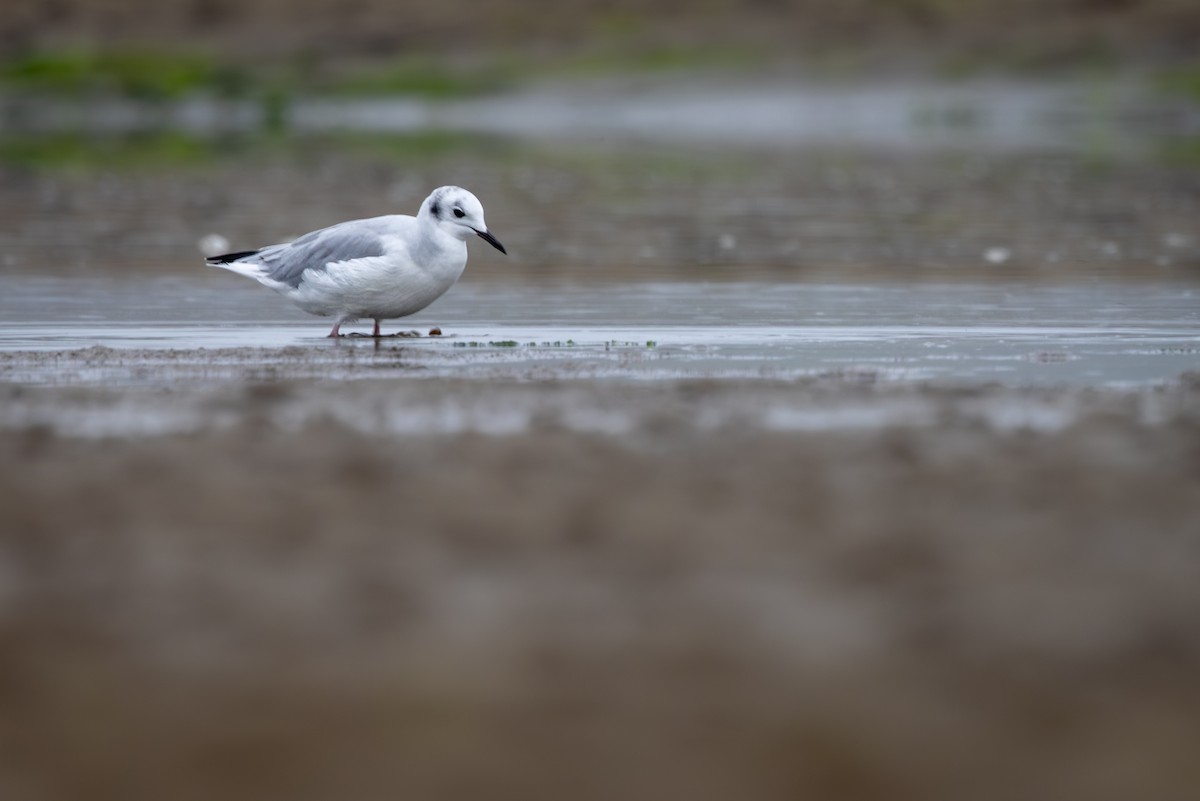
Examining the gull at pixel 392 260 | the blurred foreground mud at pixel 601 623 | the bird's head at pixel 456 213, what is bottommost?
the blurred foreground mud at pixel 601 623

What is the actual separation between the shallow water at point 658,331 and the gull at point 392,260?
0.24 m

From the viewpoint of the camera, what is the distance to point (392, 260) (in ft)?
29.3

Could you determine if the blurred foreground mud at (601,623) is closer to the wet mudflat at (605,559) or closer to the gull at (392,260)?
the wet mudflat at (605,559)

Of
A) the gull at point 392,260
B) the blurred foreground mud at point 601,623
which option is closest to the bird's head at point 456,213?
the gull at point 392,260

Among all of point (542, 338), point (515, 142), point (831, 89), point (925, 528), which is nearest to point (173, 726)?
point (925, 528)

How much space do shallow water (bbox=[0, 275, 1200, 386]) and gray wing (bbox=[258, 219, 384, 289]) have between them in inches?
13.5

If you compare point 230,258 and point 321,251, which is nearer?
point 321,251

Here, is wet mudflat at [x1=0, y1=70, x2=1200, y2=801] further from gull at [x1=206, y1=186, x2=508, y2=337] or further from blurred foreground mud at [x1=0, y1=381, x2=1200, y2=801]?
gull at [x1=206, y1=186, x2=508, y2=337]

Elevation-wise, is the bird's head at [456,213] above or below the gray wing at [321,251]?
above

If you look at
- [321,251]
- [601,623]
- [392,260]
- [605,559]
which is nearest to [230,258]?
[321,251]

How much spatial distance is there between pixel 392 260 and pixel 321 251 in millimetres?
558

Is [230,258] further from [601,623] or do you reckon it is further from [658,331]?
[601,623]

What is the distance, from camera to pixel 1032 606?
3.77m

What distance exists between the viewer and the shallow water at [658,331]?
7.96 metres
